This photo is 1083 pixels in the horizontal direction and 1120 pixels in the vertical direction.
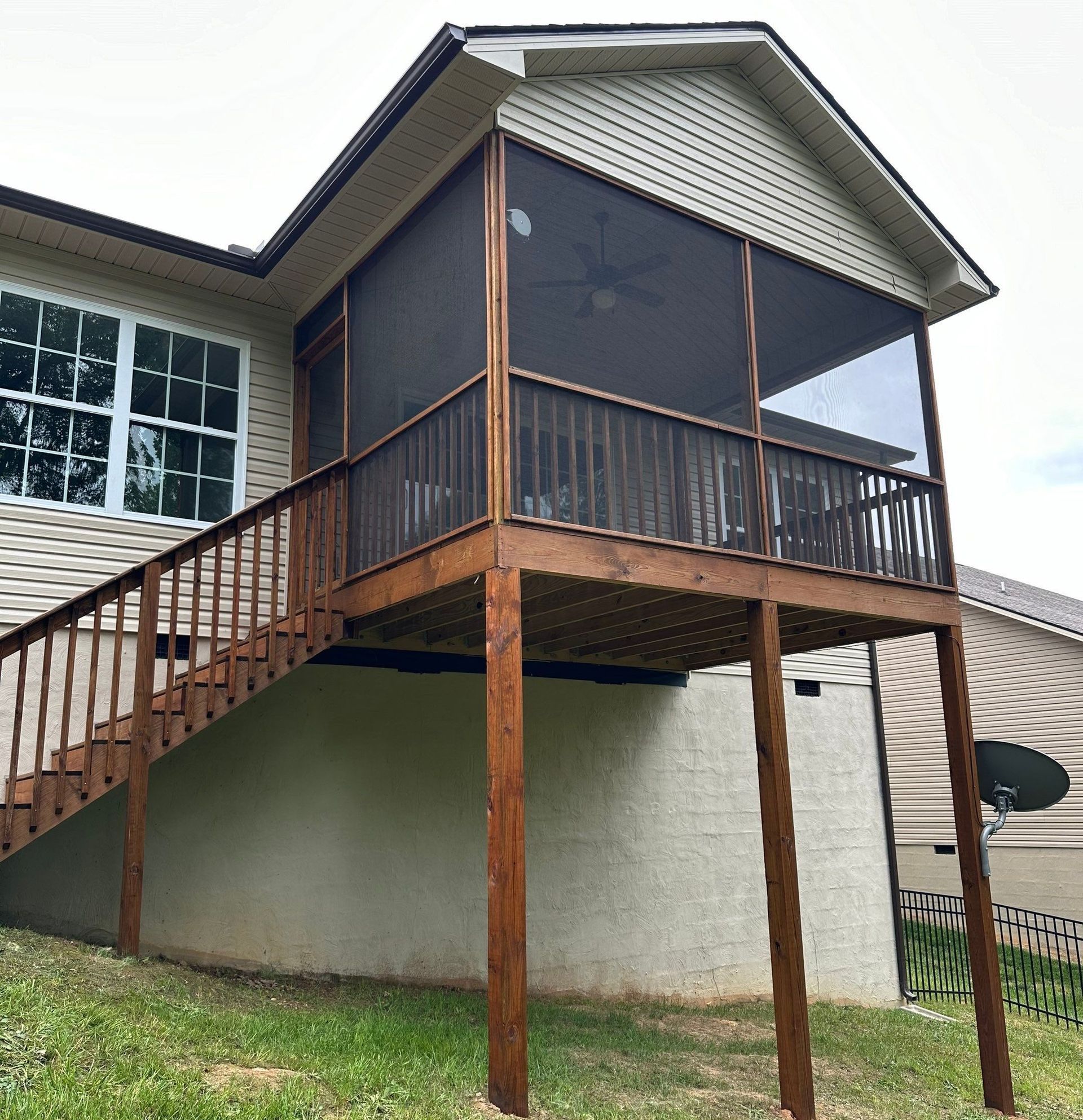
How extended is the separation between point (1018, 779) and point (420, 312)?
19.2 ft

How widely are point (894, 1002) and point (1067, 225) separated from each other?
41.2 meters

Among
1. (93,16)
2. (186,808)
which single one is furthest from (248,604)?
(93,16)

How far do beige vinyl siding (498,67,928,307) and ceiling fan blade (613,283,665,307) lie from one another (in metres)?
0.81

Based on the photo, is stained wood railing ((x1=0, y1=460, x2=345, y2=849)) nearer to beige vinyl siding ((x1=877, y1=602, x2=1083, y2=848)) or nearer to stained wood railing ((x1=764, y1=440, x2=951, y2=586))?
stained wood railing ((x1=764, y1=440, x2=951, y2=586))

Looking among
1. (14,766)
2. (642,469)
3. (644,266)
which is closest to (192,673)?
(14,766)

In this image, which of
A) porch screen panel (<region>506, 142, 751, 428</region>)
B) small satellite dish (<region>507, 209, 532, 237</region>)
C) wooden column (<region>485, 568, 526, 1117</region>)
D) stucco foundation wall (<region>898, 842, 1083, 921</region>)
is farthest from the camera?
stucco foundation wall (<region>898, 842, 1083, 921</region>)

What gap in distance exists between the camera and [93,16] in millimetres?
33406

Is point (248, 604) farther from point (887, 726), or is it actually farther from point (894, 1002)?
point (887, 726)

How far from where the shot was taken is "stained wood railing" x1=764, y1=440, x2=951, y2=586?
23.4 feet

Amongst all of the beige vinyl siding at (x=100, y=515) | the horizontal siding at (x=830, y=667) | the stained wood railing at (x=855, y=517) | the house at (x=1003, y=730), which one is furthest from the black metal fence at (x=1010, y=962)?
the beige vinyl siding at (x=100, y=515)

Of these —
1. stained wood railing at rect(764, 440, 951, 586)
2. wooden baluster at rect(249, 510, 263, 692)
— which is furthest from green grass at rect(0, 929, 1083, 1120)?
stained wood railing at rect(764, 440, 951, 586)

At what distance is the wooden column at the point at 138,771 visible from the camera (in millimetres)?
6129

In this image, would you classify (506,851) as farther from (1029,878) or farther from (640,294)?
(1029,878)

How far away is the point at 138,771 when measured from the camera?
6230mm
